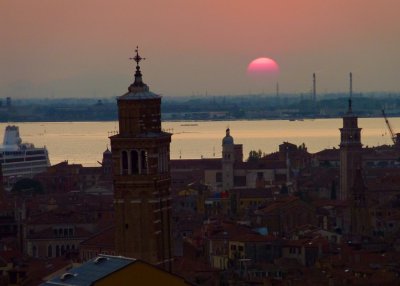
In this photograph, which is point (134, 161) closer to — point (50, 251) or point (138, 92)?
point (138, 92)

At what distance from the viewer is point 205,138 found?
498 feet

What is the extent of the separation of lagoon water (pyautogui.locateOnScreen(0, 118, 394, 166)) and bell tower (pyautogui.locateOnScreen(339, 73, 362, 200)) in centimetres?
3777

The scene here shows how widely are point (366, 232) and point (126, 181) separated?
73.2 feet

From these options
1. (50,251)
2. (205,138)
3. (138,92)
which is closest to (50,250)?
(50,251)

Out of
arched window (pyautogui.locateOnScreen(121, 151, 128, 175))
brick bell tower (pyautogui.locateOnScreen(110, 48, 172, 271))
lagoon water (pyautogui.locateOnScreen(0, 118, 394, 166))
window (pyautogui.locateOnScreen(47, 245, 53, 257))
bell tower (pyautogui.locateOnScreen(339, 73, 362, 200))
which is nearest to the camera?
brick bell tower (pyautogui.locateOnScreen(110, 48, 172, 271))

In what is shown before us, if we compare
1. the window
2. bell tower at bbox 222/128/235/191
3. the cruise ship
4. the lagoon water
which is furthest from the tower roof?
the lagoon water

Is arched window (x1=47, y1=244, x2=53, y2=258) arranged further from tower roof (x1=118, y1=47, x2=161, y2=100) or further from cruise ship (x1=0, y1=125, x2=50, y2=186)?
cruise ship (x1=0, y1=125, x2=50, y2=186)

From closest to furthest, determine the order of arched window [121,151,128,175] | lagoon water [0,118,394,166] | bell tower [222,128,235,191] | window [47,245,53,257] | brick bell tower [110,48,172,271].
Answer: brick bell tower [110,48,172,271], arched window [121,151,128,175], window [47,245,53,257], bell tower [222,128,235,191], lagoon water [0,118,394,166]

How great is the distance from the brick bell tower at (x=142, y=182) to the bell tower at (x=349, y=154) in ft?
117

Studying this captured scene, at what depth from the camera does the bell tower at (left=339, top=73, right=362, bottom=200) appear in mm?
56281

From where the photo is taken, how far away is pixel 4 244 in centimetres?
3772

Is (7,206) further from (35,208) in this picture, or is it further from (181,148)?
(181,148)

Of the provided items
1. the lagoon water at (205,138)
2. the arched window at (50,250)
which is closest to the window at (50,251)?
the arched window at (50,250)

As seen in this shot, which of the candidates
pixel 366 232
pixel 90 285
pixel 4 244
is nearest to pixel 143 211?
pixel 90 285
